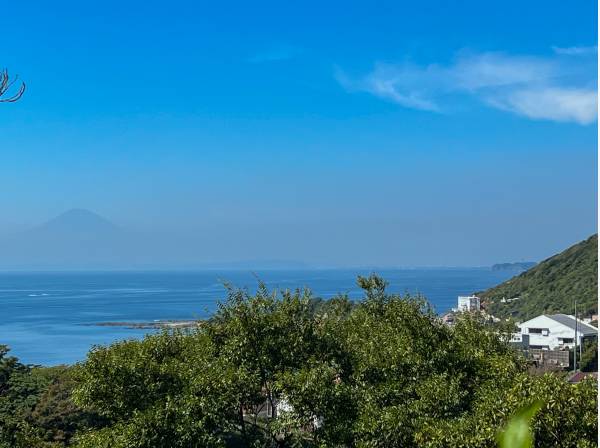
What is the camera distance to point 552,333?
45.5 metres

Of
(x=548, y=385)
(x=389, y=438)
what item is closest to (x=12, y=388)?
(x=389, y=438)

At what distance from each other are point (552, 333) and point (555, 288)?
832 inches

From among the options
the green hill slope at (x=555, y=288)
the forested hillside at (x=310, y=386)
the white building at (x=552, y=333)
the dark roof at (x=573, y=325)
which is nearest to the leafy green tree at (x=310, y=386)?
the forested hillside at (x=310, y=386)

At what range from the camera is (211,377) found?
1093 cm

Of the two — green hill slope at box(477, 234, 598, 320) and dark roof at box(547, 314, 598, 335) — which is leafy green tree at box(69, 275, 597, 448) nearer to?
dark roof at box(547, 314, 598, 335)

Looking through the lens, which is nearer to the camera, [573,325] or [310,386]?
[310,386]

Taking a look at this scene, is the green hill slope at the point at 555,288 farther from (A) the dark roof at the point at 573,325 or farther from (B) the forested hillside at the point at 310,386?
(B) the forested hillside at the point at 310,386

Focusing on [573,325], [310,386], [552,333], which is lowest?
[552,333]

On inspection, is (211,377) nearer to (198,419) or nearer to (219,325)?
(198,419)

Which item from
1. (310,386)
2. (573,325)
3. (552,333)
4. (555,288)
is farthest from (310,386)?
(555,288)

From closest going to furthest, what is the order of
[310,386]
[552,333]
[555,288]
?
1. [310,386]
2. [552,333]
3. [555,288]

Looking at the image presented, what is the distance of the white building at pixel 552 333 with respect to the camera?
4484 cm

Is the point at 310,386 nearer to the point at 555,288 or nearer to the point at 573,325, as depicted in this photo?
the point at 573,325

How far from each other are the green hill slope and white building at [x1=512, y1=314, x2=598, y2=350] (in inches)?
261
